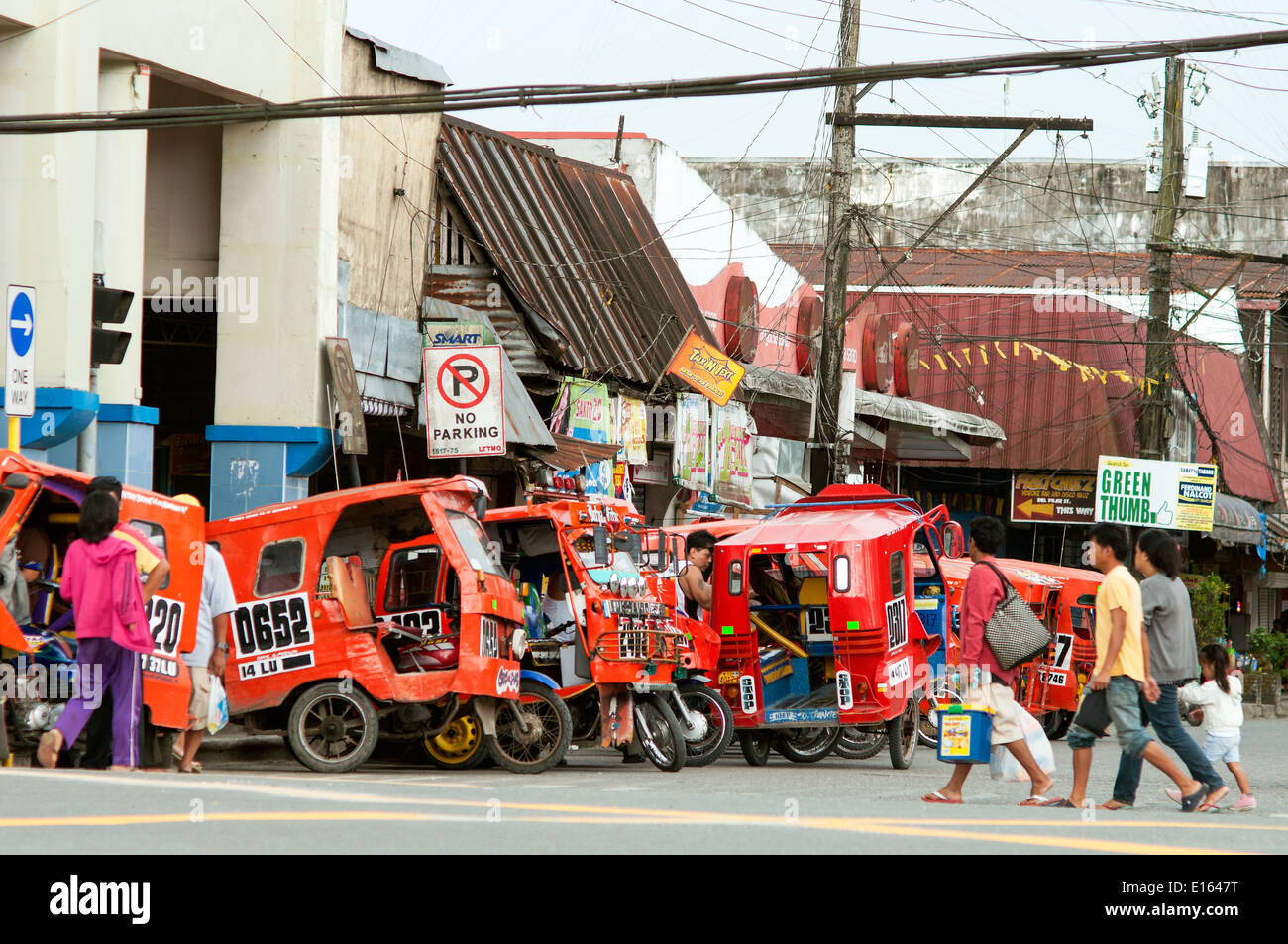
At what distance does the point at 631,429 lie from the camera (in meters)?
23.5

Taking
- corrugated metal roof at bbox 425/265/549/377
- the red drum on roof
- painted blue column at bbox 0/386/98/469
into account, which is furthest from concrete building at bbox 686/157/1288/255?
painted blue column at bbox 0/386/98/469

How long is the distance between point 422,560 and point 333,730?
1.85 m

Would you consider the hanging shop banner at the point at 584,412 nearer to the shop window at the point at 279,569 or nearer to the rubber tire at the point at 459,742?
the rubber tire at the point at 459,742

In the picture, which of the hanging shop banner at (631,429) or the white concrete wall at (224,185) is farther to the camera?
the hanging shop banner at (631,429)

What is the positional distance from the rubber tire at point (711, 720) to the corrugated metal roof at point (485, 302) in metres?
6.51

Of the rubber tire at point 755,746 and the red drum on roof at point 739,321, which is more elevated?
the red drum on roof at point 739,321

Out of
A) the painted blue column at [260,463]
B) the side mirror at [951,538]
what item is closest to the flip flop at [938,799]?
the side mirror at [951,538]

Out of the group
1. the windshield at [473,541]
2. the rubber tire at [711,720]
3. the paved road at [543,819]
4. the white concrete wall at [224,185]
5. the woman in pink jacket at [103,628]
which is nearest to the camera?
the paved road at [543,819]

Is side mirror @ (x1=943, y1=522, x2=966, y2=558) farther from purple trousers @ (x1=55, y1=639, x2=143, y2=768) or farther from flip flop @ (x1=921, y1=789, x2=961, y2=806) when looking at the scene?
purple trousers @ (x1=55, y1=639, x2=143, y2=768)

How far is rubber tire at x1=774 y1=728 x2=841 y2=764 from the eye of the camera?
54.0 feet

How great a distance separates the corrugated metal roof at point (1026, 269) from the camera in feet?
135

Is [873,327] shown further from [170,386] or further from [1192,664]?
[1192,664]

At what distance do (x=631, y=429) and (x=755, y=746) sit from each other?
8054 mm

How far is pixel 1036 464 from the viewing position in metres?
37.6
